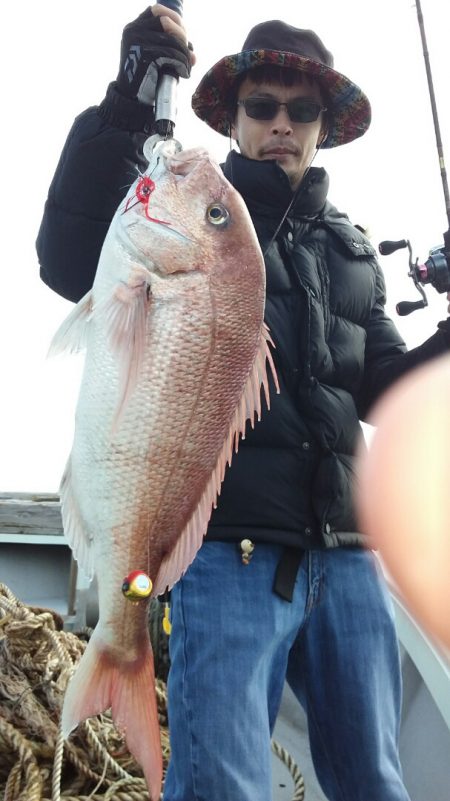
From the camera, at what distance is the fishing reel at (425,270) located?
8.39ft

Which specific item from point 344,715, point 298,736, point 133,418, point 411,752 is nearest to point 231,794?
point 344,715

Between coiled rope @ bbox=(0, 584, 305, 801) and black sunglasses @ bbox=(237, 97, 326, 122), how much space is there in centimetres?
247

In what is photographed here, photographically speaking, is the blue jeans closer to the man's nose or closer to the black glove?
the black glove

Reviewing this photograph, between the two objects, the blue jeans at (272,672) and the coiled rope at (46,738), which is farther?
the coiled rope at (46,738)

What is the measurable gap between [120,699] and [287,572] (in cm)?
62

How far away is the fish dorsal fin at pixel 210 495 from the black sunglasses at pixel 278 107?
988mm

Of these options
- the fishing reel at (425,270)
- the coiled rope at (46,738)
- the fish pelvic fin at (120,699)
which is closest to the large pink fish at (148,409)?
the fish pelvic fin at (120,699)

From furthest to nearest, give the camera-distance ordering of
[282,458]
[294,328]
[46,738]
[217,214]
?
[46,738] < [294,328] < [282,458] < [217,214]

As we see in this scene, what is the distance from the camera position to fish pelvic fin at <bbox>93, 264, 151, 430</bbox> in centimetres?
153

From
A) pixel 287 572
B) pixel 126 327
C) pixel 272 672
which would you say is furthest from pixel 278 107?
pixel 272 672

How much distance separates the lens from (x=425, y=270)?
2.58 metres

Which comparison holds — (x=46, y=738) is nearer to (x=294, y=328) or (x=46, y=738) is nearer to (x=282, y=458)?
(x=282, y=458)

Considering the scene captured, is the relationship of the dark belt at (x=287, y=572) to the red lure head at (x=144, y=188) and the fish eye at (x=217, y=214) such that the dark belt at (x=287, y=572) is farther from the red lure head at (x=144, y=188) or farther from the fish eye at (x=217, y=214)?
the red lure head at (x=144, y=188)

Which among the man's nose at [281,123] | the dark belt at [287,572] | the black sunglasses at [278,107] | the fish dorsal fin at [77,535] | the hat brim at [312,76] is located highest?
the hat brim at [312,76]
